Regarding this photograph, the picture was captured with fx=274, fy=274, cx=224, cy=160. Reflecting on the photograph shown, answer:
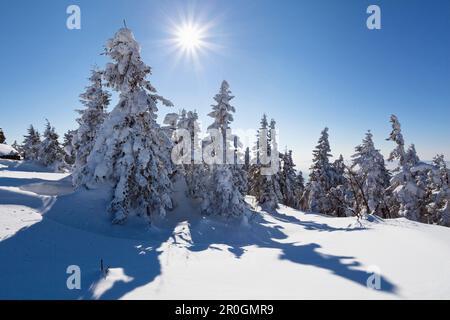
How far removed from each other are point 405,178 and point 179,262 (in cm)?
3161

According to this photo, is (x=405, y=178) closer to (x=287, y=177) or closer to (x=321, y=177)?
(x=321, y=177)

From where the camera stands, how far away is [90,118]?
88.3ft

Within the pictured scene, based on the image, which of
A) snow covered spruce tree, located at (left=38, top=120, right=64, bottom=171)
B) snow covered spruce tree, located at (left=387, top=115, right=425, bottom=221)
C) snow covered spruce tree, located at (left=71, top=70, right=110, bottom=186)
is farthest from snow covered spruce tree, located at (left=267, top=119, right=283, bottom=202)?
snow covered spruce tree, located at (left=38, top=120, right=64, bottom=171)

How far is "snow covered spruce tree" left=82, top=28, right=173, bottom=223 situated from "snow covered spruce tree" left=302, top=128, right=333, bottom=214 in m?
33.0

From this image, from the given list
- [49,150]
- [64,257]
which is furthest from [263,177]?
[49,150]

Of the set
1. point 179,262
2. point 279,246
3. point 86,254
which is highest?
point 86,254

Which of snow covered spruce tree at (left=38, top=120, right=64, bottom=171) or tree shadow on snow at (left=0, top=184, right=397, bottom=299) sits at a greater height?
snow covered spruce tree at (left=38, top=120, right=64, bottom=171)

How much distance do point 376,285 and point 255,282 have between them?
346cm

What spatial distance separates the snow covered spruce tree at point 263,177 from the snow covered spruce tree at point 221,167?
14.2 m

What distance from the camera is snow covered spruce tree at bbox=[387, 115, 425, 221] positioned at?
31.9m

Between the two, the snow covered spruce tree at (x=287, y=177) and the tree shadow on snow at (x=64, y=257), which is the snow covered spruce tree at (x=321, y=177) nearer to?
the snow covered spruce tree at (x=287, y=177)

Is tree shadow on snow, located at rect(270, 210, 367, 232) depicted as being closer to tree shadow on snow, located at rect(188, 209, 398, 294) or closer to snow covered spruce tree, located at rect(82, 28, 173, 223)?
tree shadow on snow, located at rect(188, 209, 398, 294)

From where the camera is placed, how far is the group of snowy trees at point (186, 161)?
19391 mm
